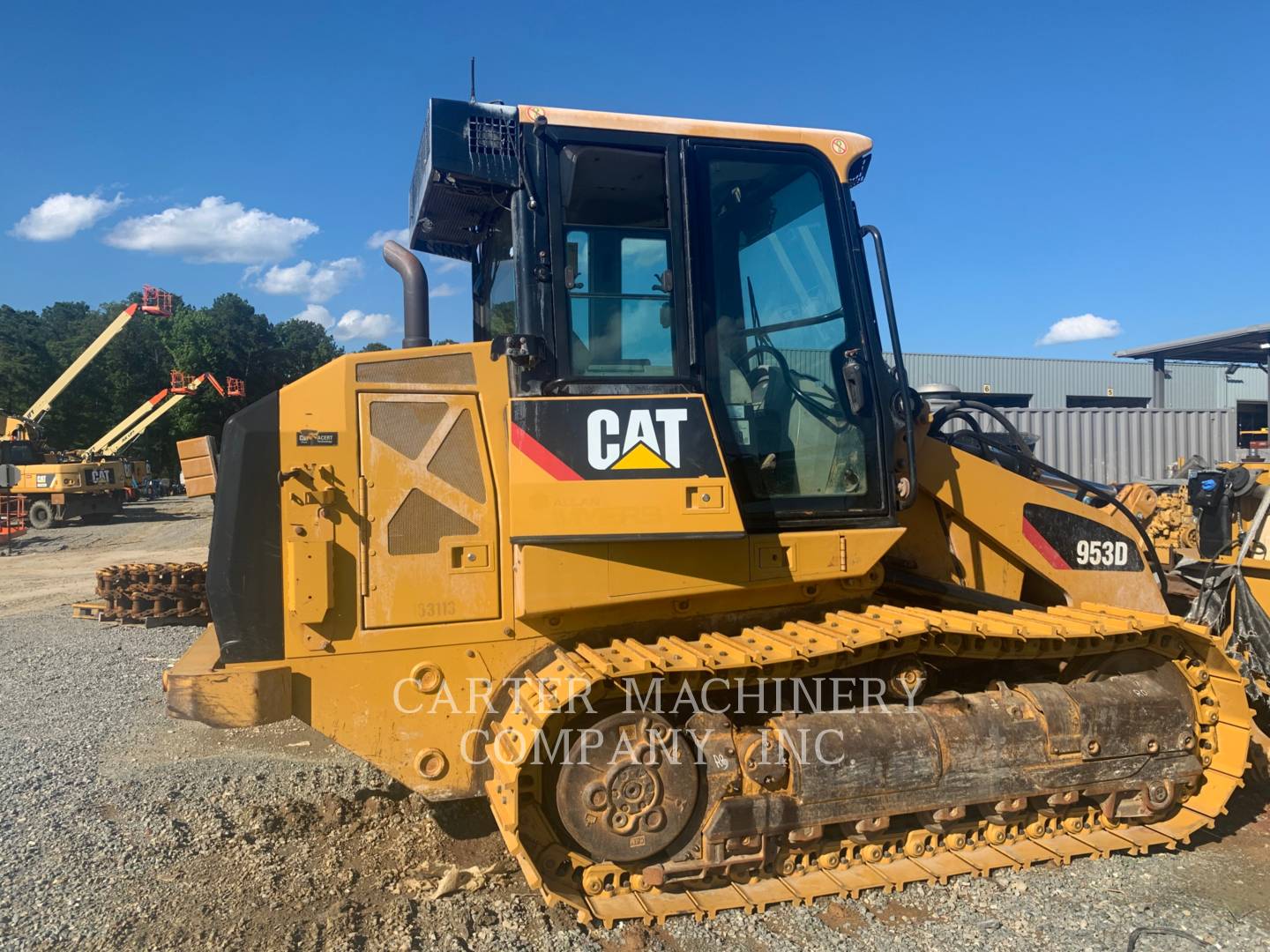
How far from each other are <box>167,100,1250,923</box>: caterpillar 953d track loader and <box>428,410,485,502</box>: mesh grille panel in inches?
0.5

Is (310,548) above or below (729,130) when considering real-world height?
below

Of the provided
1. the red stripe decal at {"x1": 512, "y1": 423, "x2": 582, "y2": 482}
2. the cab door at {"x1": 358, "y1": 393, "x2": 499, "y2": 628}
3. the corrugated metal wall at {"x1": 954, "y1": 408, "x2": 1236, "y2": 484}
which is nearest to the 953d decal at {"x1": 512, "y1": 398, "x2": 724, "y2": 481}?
the red stripe decal at {"x1": 512, "y1": 423, "x2": 582, "y2": 482}

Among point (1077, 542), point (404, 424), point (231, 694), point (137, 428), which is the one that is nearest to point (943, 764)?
point (1077, 542)

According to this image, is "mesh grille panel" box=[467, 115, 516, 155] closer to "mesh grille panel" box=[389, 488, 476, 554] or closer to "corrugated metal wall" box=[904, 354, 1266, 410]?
"mesh grille panel" box=[389, 488, 476, 554]

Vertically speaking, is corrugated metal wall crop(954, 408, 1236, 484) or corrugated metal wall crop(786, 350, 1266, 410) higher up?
corrugated metal wall crop(786, 350, 1266, 410)

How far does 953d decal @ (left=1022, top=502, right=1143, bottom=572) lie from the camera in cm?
432

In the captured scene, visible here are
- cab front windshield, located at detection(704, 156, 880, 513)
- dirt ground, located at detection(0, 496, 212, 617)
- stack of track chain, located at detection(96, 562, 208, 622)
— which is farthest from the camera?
dirt ground, located at detection(0, 496, 212, 617)

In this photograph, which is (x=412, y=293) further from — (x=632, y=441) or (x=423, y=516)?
(x=632, y=441)

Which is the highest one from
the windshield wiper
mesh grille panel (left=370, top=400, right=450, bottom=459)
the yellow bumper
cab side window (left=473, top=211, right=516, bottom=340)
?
cab side window (left=473, top=211, right=516, bottom=340)

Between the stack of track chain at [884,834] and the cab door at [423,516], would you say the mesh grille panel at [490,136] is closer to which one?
the cab door at [423,516]

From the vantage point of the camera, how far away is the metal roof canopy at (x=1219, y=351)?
18.2 m

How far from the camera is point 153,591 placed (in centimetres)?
604

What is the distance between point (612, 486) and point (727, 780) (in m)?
1.28

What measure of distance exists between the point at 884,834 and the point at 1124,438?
15.5m
